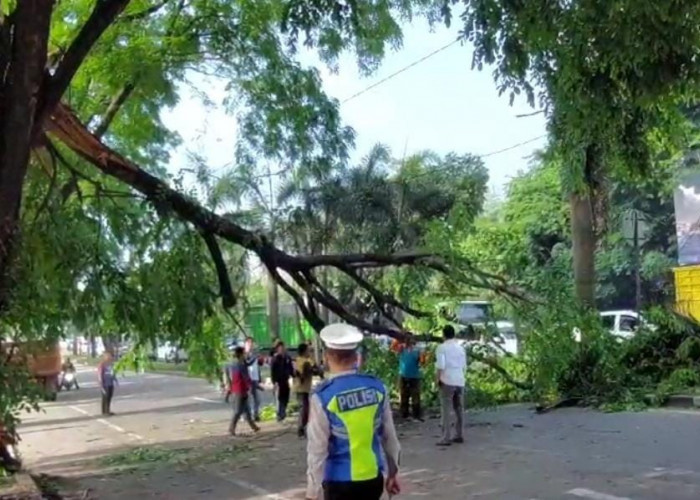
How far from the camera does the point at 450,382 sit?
1451cm

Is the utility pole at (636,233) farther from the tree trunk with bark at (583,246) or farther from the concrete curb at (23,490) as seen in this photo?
the concrete curb at (23,490)

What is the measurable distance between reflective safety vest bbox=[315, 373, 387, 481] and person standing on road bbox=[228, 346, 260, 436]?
14.2 meters

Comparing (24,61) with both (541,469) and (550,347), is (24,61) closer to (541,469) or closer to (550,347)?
(541,469)

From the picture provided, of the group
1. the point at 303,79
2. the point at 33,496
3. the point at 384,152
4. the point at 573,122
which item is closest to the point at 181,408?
the point at 384,152

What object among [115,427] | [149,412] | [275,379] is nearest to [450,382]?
[275,379]

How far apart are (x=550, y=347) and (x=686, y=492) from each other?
629 centimetres

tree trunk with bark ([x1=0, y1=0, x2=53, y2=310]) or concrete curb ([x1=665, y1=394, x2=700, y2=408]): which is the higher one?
tree trunk with bark ([x1=0, y1=0, x2=53, y2=310])

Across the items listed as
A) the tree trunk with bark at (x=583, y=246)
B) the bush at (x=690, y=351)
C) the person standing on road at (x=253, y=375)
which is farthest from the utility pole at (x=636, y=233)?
the person standing on road at (x=253, y=375)

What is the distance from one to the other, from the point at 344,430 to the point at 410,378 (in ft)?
43.6

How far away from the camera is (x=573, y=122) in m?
7.73

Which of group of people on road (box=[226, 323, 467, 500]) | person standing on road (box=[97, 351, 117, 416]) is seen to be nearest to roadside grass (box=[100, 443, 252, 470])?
person standing on road (box=[97, 351, 117, 416])

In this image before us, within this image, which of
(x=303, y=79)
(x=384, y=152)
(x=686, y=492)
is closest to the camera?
(x=686, y=492)

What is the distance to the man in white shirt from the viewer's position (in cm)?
1453

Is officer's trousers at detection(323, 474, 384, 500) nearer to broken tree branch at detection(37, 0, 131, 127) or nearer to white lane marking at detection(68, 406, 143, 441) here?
broken tree branch at detection(37, 0, 131, 127)
